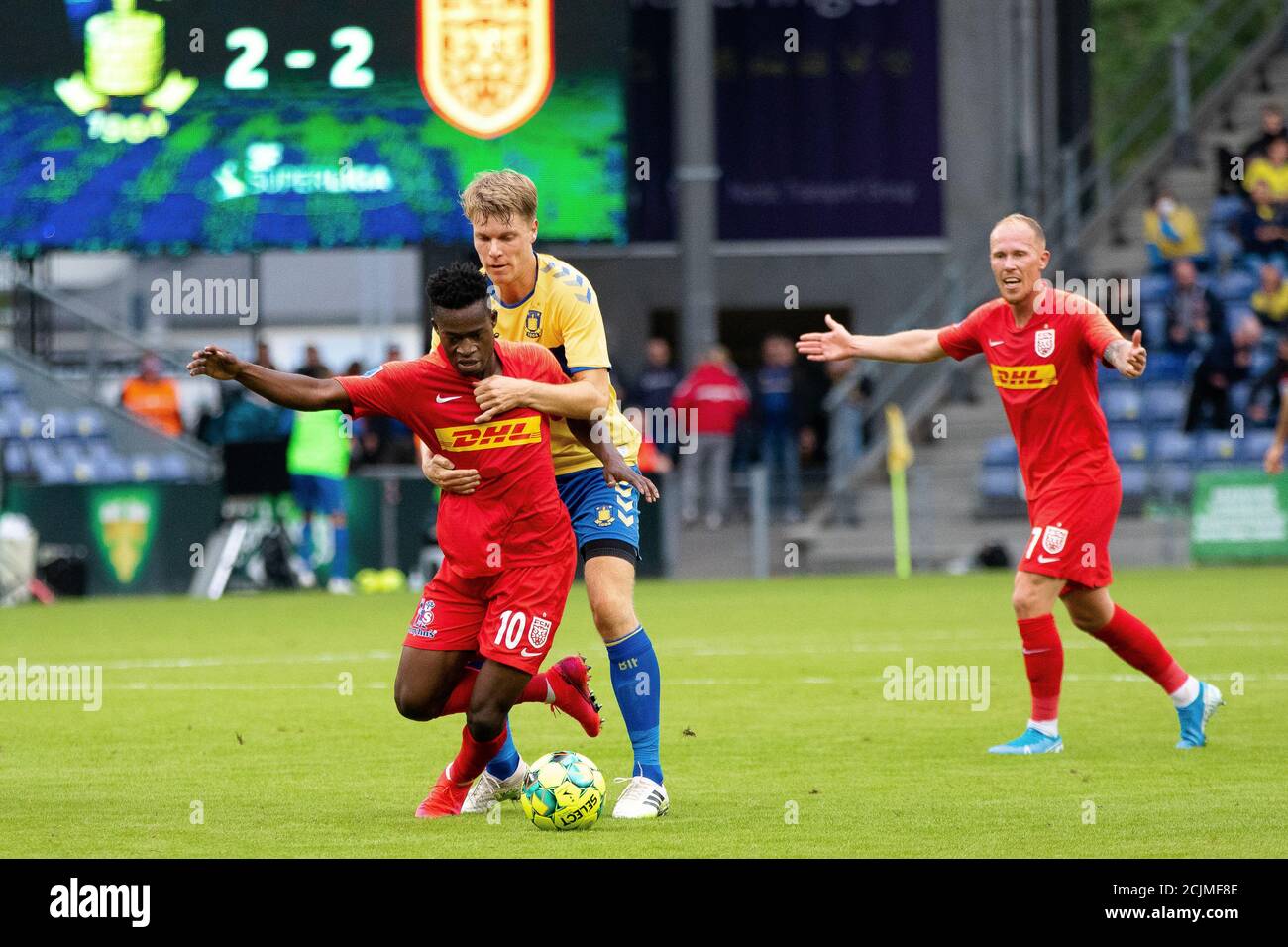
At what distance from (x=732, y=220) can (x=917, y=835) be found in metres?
24.0

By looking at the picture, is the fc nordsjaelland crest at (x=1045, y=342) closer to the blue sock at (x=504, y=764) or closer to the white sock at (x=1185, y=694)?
the white sock at (x=1185, y=694)

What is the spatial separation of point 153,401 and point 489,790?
17.5m

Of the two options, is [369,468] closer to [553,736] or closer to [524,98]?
[524,98]

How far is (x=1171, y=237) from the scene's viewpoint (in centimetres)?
2569

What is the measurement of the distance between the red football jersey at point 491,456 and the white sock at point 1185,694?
320 cm

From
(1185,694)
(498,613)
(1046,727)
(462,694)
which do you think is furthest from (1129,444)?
(498,613)

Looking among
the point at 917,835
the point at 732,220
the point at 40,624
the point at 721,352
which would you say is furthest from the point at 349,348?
the point at 917,835

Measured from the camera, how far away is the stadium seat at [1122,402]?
23828 millimetres

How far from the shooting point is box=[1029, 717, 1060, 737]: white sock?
922cm

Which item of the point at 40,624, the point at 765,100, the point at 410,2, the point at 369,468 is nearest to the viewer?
the point at 40,624

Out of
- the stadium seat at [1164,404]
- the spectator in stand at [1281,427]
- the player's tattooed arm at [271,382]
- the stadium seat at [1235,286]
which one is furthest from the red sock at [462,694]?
the stadium seat at [1235,286]

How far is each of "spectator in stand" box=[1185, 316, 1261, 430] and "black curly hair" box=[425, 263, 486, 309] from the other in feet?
56.1

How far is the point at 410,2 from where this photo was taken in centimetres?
2092

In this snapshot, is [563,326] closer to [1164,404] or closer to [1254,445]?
[1254,445]
